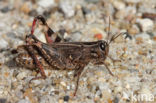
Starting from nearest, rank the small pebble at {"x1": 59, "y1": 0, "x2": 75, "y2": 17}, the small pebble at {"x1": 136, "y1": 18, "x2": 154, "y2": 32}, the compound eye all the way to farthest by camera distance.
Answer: the compound eye, the small pebble at {"x1": 136, "y1": 18, "x2": 154, "y2": 32}, the small pebble at {"x1": 59, "y1": 0, "x2": 75, "y2": 17}

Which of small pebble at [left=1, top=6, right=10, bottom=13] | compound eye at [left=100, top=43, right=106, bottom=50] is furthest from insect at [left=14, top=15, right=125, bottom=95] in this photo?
small pebble at [left=1, top=6, right=10, bottom=13]

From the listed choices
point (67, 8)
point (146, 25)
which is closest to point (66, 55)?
point (67, 8)

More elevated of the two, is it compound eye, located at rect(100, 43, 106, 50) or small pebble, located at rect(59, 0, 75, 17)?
small pebble, located at rect(59, 0, 75, 17)

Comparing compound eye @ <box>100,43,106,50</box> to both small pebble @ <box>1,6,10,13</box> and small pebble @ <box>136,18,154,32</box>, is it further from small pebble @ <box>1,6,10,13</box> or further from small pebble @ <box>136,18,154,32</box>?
small pebble @ <box>1,6,10,13</box>

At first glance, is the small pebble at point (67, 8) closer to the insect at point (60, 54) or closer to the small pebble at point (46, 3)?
the small pebble at point (46, 3)

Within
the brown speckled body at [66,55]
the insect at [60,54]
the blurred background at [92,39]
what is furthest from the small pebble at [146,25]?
the brown speckled body at [66,55]

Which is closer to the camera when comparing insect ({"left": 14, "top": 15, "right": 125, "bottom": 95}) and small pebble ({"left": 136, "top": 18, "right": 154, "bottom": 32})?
insect ({"left": 14, "top": 15, "right": 125, "bottom": 95})
